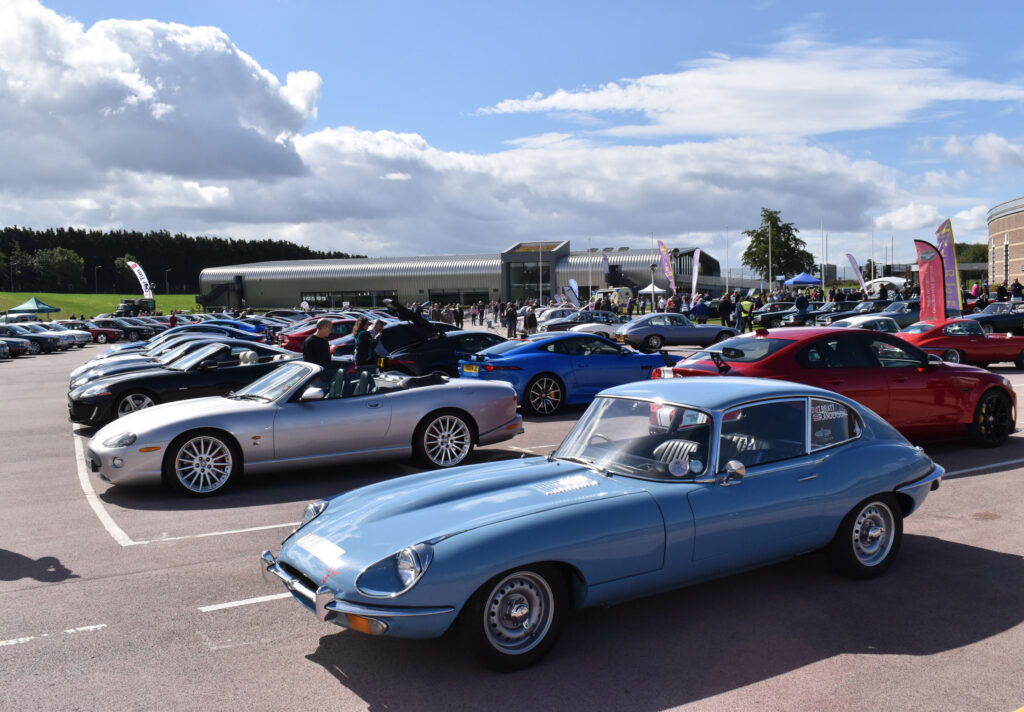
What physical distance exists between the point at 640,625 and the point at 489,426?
4.92 metres

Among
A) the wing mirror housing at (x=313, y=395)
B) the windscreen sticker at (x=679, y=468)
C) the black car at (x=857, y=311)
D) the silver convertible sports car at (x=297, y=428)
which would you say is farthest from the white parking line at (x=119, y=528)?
the black car at (x=857, y=311)

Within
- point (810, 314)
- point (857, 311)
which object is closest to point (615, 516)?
point (857, 311)

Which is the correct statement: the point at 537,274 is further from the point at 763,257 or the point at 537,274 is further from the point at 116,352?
the point at 116,352

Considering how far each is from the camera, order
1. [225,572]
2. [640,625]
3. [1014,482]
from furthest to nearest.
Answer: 1. [1014,482]
2. [225,572]
3. [640,625]

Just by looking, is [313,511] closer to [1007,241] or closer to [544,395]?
[544,395]

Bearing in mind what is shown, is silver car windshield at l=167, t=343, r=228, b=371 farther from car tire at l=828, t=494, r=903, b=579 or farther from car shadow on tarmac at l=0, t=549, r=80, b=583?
car tire at l=828, t=494, r=903, b=579

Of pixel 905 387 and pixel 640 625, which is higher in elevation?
pixel 905 387

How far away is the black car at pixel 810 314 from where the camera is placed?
3638 cm

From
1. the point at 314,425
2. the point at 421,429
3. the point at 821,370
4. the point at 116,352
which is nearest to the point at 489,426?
the point at 421,429

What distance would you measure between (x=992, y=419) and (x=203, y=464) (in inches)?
354

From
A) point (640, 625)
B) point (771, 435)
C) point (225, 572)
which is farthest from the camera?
point (225, 572)

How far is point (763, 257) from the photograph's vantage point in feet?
294

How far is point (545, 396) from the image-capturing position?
1384 centimetres

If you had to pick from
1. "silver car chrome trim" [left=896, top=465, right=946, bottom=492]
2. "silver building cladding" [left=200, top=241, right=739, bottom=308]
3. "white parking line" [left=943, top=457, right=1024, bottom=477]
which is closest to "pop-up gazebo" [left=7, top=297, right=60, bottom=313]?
"silver building cladding" [left=200, top=241, right=739, bottom=308]
